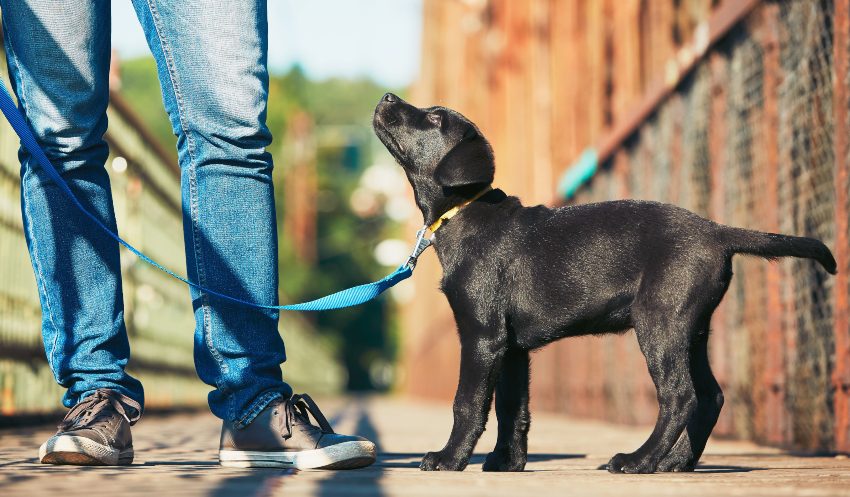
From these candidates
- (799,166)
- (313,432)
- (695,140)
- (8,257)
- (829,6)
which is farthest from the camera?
(695,140)

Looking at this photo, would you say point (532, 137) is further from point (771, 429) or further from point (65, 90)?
point (65, 90)

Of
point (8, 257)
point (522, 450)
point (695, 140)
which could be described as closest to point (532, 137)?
point (695, 140)

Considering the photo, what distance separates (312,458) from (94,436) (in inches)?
20.6

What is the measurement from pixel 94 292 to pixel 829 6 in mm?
2714

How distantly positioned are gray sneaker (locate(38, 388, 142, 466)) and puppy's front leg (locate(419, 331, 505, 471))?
742 mm

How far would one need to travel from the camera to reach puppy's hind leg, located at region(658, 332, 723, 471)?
3.12m

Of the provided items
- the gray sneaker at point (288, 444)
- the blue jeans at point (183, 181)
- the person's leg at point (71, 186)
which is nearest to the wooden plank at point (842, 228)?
the gray sneaker at point (288, 444)

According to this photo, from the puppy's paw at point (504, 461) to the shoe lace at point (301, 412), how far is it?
418 millimetres

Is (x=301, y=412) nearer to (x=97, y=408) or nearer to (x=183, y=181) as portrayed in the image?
(x=97, y=408)

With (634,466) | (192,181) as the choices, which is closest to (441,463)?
(634,466)

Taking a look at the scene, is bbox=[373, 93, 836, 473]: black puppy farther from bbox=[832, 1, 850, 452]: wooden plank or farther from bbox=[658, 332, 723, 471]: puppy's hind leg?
bbox=[832, 1, 850, 452]: wooden plank

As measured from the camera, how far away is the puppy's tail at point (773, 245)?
3.00 metres

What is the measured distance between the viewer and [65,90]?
127 inches

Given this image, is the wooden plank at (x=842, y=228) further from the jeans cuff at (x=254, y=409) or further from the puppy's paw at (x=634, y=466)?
the jeans cuff at (x=254, y=409)
